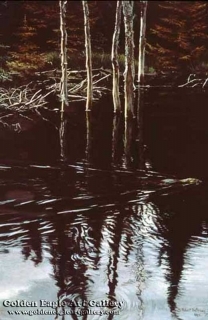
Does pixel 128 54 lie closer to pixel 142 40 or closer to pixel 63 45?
pixel 63 45

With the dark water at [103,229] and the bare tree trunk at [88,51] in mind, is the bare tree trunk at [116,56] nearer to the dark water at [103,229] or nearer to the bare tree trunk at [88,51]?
the bare tree trunk at [88,51]

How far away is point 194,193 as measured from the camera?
12.5 m

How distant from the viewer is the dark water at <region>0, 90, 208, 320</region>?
764 centimetres

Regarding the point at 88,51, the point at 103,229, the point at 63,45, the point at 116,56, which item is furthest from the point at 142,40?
the point at 103,229

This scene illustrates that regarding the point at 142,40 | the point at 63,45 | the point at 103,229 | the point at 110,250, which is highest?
the point at 142,40

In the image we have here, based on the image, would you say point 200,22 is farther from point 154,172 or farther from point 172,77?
point 154,172

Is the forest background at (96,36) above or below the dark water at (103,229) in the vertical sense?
above

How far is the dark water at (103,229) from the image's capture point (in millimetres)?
7641

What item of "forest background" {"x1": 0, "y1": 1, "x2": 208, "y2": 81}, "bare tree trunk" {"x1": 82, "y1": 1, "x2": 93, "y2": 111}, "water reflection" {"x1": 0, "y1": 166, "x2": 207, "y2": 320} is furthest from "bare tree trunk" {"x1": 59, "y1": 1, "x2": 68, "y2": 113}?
"water reflection" {"x1": 0, "y1": 166, "x2": 207, "y2": 320}

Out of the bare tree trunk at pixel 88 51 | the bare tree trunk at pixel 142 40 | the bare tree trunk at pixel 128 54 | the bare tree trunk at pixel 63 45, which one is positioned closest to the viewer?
the bare tree trunk at pixel 128 54

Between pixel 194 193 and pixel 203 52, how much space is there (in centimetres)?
2428

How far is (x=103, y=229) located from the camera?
10242mm

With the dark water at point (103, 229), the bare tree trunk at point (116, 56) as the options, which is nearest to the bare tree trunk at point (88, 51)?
the bare tree trunk at point (116, 56)

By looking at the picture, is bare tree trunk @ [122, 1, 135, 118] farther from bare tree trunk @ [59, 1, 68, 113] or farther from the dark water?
the dark water
